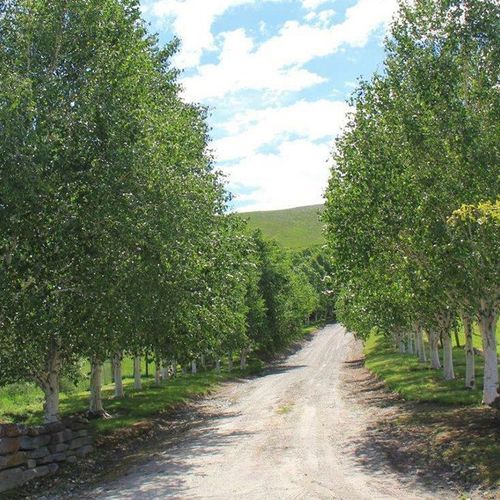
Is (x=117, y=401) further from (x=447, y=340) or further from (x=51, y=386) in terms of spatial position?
(x=447, y=340)

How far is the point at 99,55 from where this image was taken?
20.5 m

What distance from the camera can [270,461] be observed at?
59.9ft

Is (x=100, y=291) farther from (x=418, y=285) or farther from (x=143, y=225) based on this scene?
(x=418, y=285)

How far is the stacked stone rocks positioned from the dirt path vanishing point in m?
2.64

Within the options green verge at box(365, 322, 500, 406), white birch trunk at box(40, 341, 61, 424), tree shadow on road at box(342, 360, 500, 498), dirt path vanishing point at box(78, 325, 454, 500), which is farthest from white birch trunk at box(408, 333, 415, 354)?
white birch trunk at box(40, 341, 61, 424)

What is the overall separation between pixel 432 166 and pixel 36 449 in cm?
1770

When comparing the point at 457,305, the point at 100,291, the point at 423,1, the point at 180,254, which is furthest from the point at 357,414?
the point at 423,1

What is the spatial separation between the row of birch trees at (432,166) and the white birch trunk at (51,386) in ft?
42.1

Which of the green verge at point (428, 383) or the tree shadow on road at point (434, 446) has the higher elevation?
the tree shadow on road at point (434, 446)

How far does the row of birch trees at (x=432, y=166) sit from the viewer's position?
22422mm

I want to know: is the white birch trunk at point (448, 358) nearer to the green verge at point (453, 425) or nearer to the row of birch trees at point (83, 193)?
the green verge at point (453, 425)

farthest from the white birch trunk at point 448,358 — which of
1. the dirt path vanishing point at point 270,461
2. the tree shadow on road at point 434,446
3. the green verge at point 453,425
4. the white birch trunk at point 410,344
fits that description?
the white birch trunk at point 410,344

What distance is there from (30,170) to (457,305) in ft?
62.6

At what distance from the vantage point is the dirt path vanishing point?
14758mm
